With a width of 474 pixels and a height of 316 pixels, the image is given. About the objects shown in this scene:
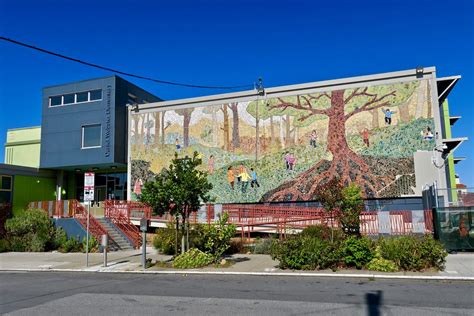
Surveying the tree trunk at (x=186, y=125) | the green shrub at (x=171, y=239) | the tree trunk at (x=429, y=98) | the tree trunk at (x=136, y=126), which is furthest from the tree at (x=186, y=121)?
the tree trunk at (x=429, y=98)

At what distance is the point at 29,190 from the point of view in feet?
98.5

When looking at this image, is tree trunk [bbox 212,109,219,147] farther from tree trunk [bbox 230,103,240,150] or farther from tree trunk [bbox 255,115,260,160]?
tree trunk [bbox 255,115,260,160]

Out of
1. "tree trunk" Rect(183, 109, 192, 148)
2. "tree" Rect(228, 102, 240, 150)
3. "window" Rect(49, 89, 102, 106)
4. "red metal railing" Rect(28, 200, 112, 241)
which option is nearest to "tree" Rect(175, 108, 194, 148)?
"tree trunk" Rect(183, 109, 192, 148)

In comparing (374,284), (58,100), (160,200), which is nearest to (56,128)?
(58,100)

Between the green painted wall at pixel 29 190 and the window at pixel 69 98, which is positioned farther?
the window at pixel 69 98

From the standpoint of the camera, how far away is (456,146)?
2492cm

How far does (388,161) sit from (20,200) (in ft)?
78.9

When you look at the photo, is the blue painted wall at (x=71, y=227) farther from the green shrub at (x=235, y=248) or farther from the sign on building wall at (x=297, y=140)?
the green shrub at (x=235, y=248)

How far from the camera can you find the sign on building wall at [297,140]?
79.0 feet

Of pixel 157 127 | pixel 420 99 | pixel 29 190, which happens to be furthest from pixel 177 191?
pixel 29 190

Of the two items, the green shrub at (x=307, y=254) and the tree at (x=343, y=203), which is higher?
the tree at (x=343, y=203)

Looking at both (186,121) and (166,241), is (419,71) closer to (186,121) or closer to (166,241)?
(186,121)

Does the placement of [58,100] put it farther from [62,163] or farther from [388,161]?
[388,161]

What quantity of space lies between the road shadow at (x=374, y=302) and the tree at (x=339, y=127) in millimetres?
15497
